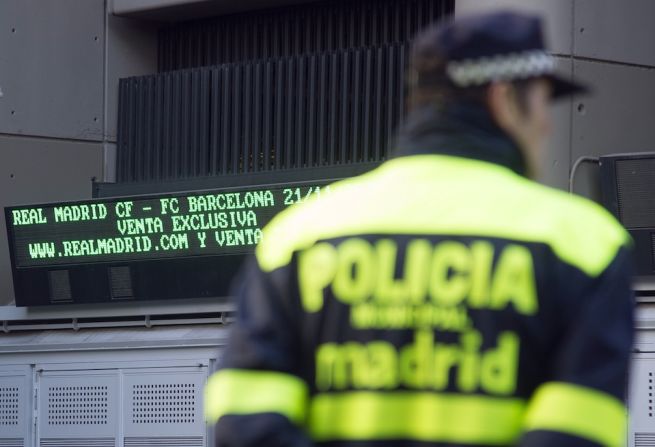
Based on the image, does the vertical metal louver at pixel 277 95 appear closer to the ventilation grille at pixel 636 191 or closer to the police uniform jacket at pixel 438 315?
the ventilation grille at pixel 636 191

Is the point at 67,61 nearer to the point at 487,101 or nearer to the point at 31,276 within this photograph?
the point at 31,276

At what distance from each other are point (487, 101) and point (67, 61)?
46.8 feet

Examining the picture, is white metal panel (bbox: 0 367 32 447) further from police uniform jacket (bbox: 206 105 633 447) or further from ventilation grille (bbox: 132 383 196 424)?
police uniform jacket (bbox: 206 105 633 447)

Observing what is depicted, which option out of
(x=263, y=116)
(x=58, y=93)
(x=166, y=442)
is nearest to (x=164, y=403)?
(x=166, y=442)

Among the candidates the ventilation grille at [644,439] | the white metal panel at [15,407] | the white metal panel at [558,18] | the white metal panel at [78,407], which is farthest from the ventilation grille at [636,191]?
the white metal panel at [15,407]

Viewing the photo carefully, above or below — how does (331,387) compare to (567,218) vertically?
below

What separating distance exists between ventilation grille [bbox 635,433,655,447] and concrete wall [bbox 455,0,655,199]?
8.27 feet

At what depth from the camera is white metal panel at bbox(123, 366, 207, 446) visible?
13867 millimetres

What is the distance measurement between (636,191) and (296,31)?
486 cm

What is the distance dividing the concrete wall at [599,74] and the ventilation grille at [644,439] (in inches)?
99.3

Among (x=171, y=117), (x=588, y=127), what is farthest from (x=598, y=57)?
(x=171, y=117)

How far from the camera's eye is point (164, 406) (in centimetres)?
1409

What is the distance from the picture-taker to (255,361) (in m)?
2.80

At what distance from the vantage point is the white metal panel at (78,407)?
47.4 ft
